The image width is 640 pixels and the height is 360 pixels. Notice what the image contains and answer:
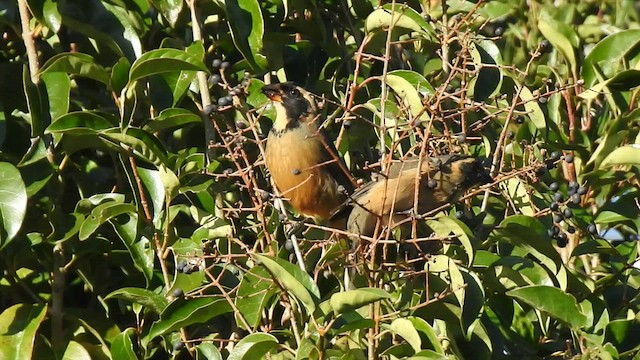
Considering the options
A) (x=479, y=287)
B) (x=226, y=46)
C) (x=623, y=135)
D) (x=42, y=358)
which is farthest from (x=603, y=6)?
(x=42, y=358)

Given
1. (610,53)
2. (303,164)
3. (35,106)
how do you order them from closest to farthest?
(35,106) → (610,53) → (303,164)

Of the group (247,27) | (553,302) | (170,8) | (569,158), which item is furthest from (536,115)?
(170,8)

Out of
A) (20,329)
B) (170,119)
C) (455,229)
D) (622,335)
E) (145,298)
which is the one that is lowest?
(622,335)

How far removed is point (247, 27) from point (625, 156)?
113 centimetres

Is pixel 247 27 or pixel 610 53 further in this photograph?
pixel 610 53

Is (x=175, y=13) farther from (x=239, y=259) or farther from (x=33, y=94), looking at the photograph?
(x=239, y=259)

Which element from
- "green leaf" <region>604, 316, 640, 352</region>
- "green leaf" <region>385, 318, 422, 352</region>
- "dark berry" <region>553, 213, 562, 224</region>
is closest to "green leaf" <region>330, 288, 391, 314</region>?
"green leaf" <region>385, 318, 422, 352</region>

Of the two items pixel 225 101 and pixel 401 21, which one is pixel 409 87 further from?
pixel 225 101

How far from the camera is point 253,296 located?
2904mm

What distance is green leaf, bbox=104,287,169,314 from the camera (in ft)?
9.82

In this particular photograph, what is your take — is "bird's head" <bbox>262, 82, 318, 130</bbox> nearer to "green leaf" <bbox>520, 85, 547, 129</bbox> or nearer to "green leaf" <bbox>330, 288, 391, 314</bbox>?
"green leaf" <bbox>520, 85, 547, 129</bbox>

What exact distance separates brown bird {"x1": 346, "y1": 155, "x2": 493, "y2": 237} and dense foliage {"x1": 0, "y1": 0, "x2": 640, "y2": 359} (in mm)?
66

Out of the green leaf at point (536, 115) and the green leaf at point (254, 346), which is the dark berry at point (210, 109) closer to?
the green leaf at point (254, 346)

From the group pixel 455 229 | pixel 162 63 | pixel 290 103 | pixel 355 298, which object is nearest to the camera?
pixel 355 298
